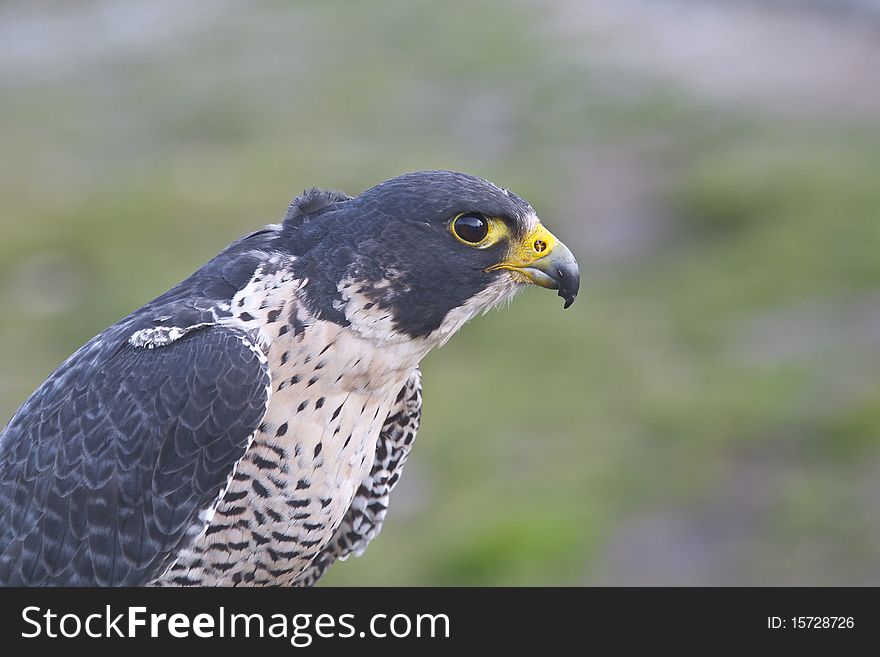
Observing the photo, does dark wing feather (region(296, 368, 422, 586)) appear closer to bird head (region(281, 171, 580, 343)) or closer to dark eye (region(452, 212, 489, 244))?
bird head (region(281, 171, 580, 343))

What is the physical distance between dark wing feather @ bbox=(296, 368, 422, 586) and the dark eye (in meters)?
0.72

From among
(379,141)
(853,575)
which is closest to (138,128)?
(379,141)

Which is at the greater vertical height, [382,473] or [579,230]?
[579,230]

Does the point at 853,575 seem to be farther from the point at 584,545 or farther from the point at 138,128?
the point at 138,128

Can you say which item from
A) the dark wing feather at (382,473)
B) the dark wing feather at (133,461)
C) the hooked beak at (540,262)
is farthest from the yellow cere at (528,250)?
the dark wing feather at (133,461)

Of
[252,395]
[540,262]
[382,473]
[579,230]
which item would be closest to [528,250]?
[540,262]

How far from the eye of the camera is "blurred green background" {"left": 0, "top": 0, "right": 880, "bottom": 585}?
372 inches

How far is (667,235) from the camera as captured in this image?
14.3 meters

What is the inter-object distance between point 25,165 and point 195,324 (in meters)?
18.2

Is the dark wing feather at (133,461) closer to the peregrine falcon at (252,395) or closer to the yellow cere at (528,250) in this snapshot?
the peregrine falcon at (252,395)

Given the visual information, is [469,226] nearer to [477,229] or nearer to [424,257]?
[477,229]

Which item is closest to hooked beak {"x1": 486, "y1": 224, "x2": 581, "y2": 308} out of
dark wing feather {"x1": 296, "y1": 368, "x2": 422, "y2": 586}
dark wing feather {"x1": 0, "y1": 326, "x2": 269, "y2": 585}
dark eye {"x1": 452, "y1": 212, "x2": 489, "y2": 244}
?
dark eye {"x1": 452, "y1": 212, "x2": 489, "y2": 244}

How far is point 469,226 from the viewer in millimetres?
3828

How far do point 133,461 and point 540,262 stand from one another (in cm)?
151
